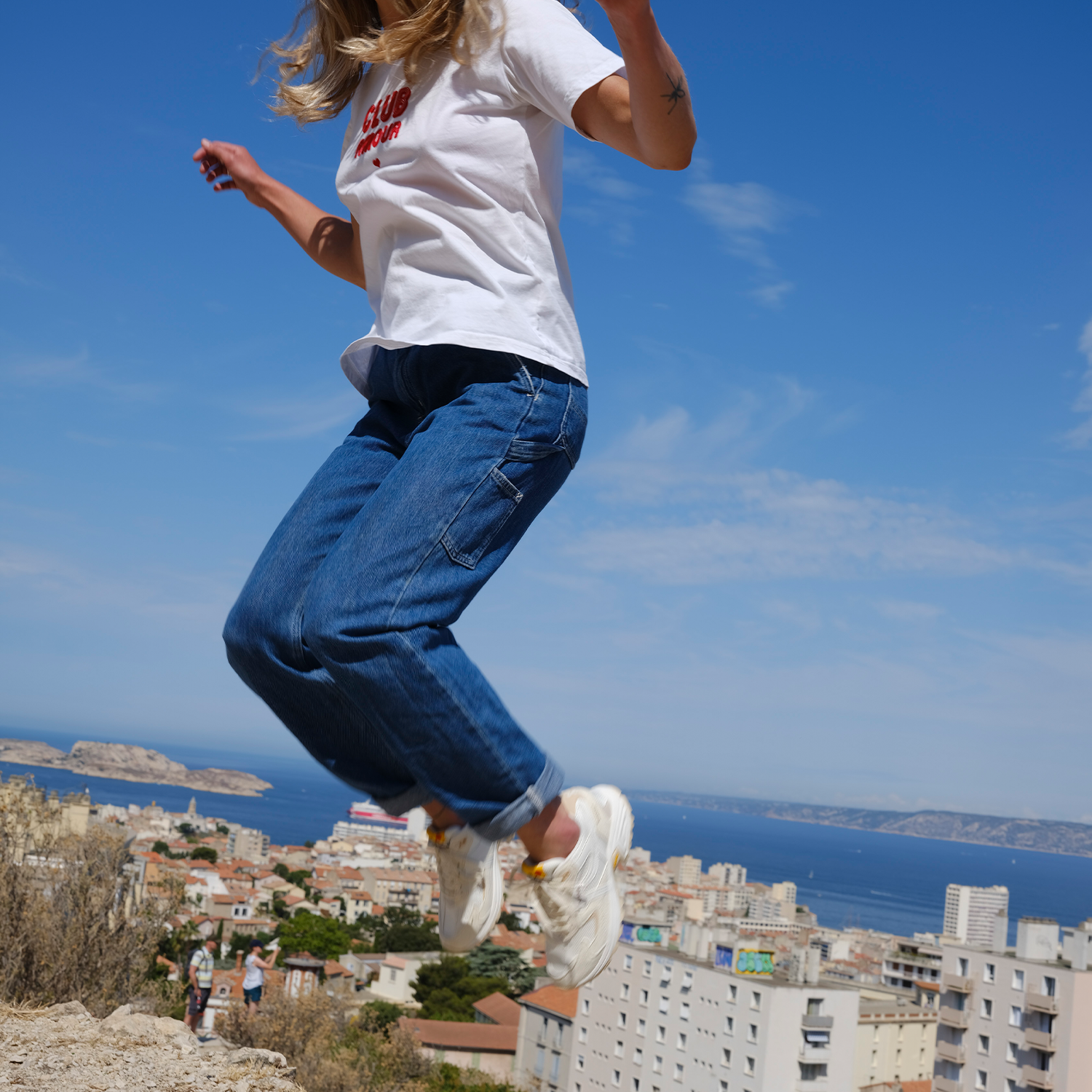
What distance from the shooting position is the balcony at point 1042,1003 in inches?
965

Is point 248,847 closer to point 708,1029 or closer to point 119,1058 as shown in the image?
point 708,1029

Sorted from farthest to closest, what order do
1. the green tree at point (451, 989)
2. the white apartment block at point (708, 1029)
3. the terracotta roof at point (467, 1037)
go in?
the green tree at point (451, 989)
the terracotta roof at point (467, 1037)
the white apartment block at point (708, 1029)

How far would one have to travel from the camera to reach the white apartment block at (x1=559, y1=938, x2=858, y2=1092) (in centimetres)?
2534

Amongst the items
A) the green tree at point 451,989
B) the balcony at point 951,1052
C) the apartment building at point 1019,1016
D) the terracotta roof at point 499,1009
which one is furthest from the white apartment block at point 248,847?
the apartment building at point 1019,1016

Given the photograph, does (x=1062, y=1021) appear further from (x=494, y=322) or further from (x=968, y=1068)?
(x=494, y=322)

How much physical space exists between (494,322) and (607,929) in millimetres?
943

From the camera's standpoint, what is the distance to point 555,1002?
30328 millimetres

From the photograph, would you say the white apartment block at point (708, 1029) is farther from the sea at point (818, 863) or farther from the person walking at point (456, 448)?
the sea at point (818, 863)

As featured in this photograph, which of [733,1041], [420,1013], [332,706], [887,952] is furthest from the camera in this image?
[887,952]

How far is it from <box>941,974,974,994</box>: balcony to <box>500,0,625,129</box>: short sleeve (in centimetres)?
3063

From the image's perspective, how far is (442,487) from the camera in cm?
126

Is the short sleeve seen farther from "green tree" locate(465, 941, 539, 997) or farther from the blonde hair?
"green tree" locate(465, 941, 539, 997)

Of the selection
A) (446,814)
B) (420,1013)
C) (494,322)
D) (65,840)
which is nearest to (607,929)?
(446,814)

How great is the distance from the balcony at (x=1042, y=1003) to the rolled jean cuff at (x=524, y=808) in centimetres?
2867
